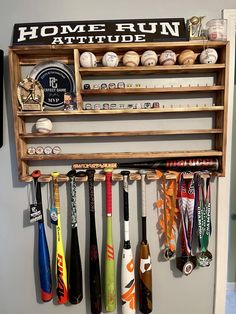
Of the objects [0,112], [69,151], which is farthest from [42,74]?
[69,151]

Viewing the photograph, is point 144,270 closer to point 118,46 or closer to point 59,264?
point 59,264

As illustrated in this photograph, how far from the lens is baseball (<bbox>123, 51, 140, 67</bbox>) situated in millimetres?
1032

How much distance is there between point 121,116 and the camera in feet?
3.84

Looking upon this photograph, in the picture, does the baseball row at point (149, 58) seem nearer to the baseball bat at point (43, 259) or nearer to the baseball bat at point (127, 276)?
the baseball bat at point (43, 259)

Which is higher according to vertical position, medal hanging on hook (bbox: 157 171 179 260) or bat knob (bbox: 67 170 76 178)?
bat knob (bbox: 67 170 76 178)

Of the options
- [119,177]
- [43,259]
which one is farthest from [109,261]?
[119,177]

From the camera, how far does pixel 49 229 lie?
1.23 m

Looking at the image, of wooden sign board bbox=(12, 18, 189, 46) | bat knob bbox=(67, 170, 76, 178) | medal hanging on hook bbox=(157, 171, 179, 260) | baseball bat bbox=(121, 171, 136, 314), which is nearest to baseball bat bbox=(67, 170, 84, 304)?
bat knob bbox=(67, 170, 76, 178)

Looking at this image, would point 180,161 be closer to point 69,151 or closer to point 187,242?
point 187,242

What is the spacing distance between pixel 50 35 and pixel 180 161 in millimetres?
908

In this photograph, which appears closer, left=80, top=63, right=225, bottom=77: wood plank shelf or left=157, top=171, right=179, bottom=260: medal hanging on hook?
left=80, top=63, right=225, bottom=77: wood plank shelf

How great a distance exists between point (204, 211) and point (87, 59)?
0.96m

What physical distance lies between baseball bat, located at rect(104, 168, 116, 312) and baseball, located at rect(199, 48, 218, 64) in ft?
2.32

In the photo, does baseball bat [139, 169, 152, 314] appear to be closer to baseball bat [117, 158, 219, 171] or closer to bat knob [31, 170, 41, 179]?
baseball bat [117, 158, 219, 171]
